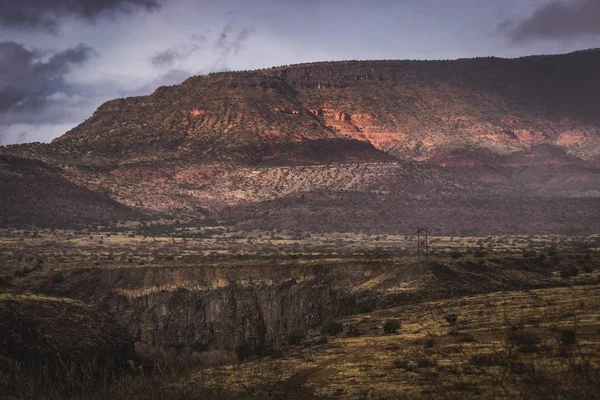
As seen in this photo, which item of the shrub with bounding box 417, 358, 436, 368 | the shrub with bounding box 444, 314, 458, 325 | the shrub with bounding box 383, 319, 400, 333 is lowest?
the shrub with bounding box 383, 319, 400, 333

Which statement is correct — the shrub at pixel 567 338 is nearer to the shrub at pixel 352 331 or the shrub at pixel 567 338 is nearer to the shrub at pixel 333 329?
the shrub at pixel 352 331

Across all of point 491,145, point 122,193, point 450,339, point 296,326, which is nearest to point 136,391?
point 450,339

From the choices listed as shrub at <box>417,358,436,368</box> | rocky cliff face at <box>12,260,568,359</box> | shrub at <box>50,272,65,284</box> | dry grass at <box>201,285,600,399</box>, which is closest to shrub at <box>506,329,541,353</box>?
dry grass at <box>201,285,600,399</box>

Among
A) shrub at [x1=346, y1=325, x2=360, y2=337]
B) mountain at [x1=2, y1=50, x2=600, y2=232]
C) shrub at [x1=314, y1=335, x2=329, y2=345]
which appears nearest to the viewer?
shrub at [x1=314, y1=335, x2=329, y2=345]

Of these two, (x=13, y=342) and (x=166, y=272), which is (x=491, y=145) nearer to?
(x=166, y=272)

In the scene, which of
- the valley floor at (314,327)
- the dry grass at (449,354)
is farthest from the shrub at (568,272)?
the dry grass at (449,354)

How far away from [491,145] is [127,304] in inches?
5519

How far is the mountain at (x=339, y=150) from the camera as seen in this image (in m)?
133

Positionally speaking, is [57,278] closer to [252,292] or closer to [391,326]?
[252,292]

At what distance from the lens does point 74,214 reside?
117875 mm

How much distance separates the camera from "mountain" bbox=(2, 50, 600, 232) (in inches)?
5241

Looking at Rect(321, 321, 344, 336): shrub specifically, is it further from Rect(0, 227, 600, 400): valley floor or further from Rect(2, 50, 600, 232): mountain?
Rect(2, 50, 600, 232): mountain

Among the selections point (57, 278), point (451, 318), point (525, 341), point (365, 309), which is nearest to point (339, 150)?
point (57, 278)

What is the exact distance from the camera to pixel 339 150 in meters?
157
